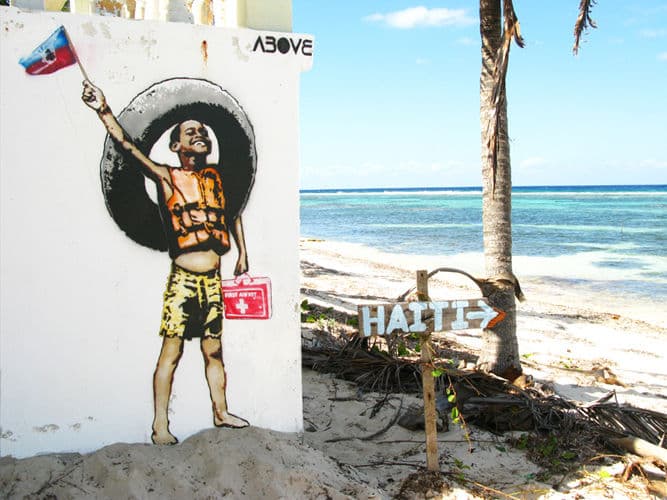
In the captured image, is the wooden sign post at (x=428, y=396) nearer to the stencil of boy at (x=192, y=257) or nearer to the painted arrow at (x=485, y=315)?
the painted arrow at (x=485, y=315)

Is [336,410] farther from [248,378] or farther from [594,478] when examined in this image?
[594,478]

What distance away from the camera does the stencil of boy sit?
4.06 metres

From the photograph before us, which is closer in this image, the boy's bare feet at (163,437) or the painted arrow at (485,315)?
the boy's bare feet at (163,437)

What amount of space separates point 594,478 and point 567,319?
267 inches

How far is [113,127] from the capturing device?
12.9 feet

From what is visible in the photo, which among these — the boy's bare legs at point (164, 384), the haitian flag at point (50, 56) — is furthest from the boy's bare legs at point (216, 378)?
the haitian flag at point (50, 56)

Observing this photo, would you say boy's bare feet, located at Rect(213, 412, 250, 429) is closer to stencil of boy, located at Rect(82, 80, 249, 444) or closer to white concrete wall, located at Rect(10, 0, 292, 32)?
stencil of boy, located at Rect(82, 80, 249, 444)

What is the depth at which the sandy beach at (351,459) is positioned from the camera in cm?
375

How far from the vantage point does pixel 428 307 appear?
14.5 feet

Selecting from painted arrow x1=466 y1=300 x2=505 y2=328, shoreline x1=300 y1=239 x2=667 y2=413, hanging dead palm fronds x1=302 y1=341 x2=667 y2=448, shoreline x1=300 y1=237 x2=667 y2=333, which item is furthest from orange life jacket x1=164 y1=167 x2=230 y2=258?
shoreline x1=300 y1=237 x2=667 y2=333

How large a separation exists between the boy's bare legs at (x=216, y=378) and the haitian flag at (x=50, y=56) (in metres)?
2.01

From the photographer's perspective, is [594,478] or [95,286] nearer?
[95,286]

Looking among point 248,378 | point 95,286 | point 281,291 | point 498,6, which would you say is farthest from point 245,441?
point 498,6

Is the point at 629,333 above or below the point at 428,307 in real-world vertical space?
below
